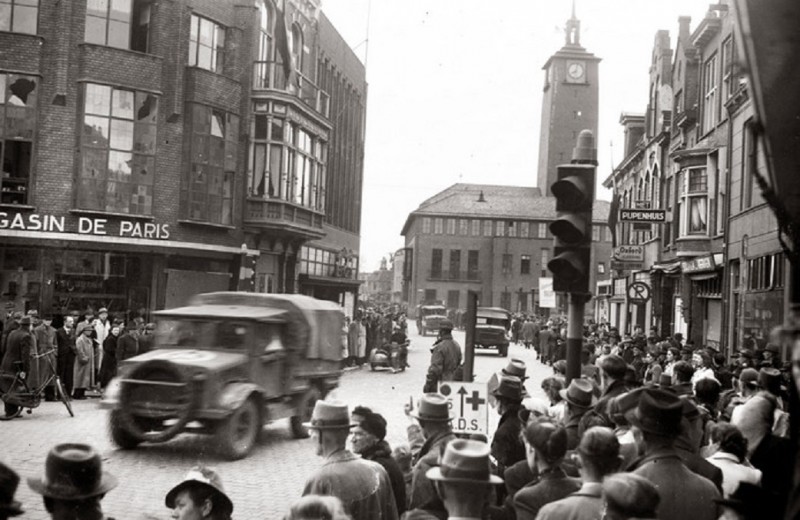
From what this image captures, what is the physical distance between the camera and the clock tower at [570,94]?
8506 centimetres

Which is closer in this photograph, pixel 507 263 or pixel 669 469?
pixel 669 469

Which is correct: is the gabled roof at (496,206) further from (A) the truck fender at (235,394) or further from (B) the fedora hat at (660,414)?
(B) the fedora hat at (660,414)

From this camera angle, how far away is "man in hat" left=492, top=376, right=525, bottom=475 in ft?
22.0

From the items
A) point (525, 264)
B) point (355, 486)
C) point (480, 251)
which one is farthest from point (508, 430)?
point (525, 264)

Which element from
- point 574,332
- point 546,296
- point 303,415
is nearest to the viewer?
point 574,332

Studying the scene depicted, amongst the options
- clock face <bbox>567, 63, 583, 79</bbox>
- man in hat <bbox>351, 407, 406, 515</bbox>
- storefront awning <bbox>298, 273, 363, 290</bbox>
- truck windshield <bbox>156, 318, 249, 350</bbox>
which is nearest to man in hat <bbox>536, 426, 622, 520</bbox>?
man in hat <bbox>351, 407, 406, 515</bbox>

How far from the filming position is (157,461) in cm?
1178

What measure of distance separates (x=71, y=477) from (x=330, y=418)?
1957mm

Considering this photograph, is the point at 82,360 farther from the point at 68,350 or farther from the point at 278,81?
the point at 278,81

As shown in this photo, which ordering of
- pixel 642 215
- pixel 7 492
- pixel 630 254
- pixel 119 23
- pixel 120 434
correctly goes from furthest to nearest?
1. pixel 630 254
2. pixel 119 23
3. pixel 642 215
4. pixel 120 434
5. pixel 7 492

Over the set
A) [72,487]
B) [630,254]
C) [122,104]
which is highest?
[122,104]

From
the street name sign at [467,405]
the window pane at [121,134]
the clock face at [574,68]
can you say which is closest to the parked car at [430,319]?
the window pane at [121,134]

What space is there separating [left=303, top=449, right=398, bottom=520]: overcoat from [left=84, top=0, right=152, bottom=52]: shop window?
2309 cm

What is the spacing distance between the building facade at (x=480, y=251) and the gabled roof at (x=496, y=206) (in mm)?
107
